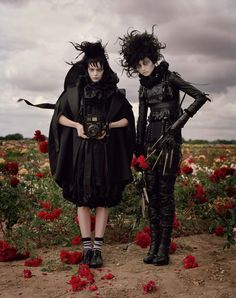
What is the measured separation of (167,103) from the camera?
4883mm

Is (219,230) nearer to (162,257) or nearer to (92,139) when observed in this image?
(162,257)

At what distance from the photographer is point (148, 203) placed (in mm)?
5074

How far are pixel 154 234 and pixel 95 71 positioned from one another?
1.72 metres

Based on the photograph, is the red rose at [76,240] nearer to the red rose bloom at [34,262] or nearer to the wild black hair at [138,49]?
the red rose bloom at [34,262]

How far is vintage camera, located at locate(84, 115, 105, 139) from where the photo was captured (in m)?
4.80

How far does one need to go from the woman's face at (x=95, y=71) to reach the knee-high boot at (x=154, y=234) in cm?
139

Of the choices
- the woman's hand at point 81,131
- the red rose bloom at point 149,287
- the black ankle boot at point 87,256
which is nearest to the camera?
the red rose bloom at point 149,287

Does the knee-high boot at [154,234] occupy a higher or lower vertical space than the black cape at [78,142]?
lower

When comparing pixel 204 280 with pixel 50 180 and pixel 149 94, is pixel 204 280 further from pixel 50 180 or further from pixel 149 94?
pixel 50 180

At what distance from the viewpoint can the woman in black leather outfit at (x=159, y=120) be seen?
4.80 meters

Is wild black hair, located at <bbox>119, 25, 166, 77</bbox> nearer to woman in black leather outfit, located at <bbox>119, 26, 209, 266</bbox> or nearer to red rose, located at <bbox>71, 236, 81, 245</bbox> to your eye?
woman in black leather outfit, located at <bbox>119, 26, 209, 266</bbox>

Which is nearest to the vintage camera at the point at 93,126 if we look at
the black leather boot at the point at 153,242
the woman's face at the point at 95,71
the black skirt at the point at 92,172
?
the black skirt at the point at 92,172

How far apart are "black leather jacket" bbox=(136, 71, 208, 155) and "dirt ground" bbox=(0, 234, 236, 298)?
123 cm

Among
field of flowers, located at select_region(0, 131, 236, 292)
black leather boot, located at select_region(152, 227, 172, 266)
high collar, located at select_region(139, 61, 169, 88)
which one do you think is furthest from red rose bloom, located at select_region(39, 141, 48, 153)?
black leather boot, located at select_region(152, 227, 172, 266)
